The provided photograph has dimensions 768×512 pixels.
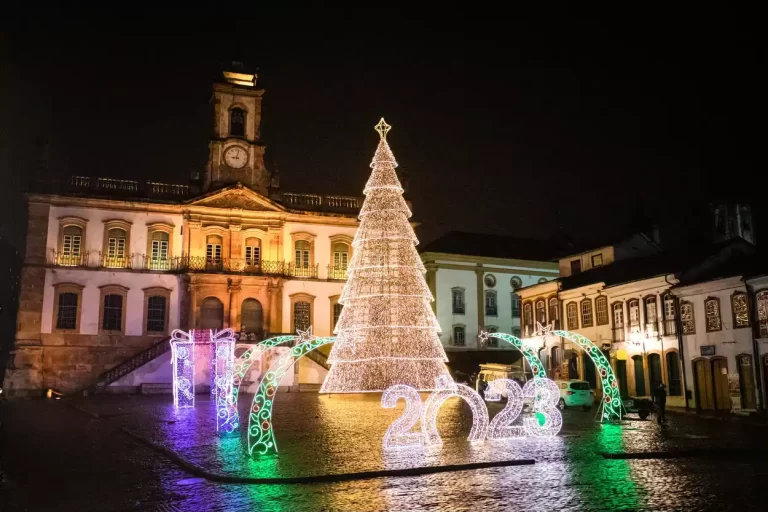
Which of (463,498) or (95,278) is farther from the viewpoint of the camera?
(95,278)

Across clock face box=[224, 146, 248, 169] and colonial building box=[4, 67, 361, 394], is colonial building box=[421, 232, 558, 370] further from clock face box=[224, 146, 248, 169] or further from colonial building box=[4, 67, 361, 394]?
clock face box=[224, 146, 248, 169]

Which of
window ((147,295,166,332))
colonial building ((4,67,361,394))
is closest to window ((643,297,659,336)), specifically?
colonial building ((4,67,361,394))

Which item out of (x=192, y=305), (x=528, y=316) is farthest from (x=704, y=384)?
(x=192, y=305)

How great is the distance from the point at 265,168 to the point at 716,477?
127 ft

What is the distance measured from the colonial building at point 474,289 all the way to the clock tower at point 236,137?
13942 mm

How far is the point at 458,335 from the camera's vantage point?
51.5 metres

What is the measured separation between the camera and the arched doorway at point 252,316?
4438cm

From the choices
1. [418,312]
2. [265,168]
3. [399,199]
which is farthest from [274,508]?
[265,168]

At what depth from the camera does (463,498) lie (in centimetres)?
998

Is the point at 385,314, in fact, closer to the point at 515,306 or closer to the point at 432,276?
the point at 432,276

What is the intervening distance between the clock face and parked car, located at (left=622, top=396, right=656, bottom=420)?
96.9ft

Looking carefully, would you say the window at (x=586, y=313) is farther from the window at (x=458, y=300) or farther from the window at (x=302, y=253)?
the window at (x=302, y=253)

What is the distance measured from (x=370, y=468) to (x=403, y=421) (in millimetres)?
3150

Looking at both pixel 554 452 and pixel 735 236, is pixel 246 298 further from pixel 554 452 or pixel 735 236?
pixel 554 452
